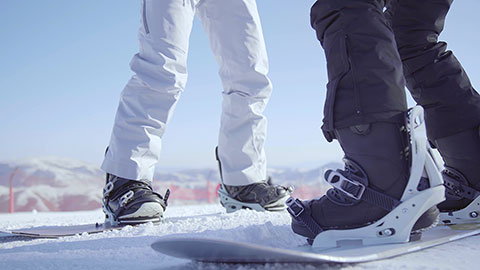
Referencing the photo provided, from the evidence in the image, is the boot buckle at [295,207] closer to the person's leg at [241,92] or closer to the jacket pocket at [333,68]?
the jacket pocket at [333,68]

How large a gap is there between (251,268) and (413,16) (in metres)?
1.18

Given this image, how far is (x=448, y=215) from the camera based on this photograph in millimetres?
1509

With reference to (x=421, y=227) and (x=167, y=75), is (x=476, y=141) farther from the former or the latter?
(x=167, y=75)

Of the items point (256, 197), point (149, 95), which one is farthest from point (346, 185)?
point (256, 197)

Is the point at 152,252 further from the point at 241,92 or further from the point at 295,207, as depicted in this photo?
the point at 241,92

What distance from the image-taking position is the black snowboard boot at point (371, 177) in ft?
3.53

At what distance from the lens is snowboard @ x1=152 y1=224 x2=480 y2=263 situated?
0.78 m

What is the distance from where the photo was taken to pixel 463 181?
1.52 metres

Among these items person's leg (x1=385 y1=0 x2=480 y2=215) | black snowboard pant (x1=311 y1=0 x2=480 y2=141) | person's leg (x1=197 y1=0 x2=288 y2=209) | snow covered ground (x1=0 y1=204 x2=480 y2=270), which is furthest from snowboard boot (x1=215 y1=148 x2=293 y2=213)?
black snowboard pant (x1=311 y1=0 x2=480 y2=141)

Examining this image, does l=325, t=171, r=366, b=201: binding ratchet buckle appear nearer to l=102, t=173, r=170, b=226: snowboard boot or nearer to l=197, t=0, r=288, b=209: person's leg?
l=102, t=173, r=170, b=226: snowboard boot

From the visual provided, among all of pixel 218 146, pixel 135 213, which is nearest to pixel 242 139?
pixel 218 146

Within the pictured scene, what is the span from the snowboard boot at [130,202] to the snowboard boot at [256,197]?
616 mm

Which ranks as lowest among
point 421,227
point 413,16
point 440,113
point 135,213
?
point 135,213

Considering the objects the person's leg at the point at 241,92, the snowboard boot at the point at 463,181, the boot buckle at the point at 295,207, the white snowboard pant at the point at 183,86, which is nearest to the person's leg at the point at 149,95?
the white snowboard pant at the point at 183,86
